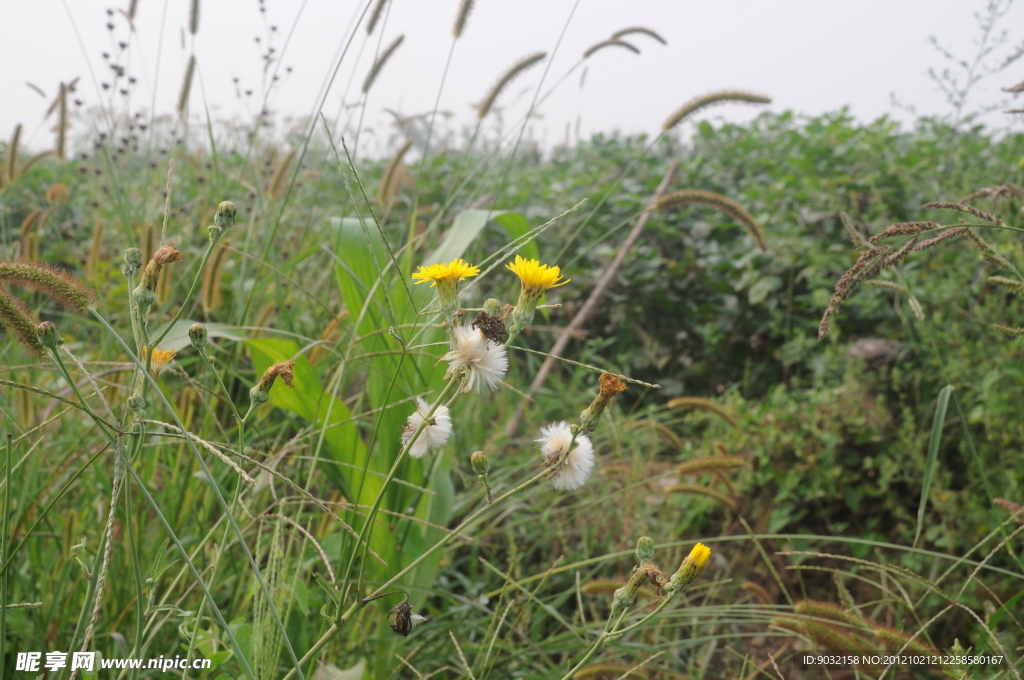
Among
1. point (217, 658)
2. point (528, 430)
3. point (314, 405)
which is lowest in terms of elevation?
point (528, 430)

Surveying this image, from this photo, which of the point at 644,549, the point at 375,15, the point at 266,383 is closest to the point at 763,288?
the point at 375,15

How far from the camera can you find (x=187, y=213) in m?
2.78

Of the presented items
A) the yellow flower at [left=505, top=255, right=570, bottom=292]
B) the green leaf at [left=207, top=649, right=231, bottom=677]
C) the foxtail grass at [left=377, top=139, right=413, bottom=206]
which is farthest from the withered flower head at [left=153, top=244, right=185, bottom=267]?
the foxtail grass at [left=377, top=139, right=413, bottom=206]

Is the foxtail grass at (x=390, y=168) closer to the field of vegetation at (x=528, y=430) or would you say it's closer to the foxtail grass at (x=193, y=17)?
the field of vegetation at (x=528, y=430)

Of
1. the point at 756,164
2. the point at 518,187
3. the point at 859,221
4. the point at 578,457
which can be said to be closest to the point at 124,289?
the point at 578,457

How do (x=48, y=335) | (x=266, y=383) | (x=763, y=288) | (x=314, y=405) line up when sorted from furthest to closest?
Result: (x=763, y=288)
(x=314, y=405)
(x=266, y=383)
(x=48, y=335)

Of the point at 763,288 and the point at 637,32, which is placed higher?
the point at 637,32

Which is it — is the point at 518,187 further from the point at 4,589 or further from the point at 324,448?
the point at 4,589

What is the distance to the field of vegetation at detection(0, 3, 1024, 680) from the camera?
707mm

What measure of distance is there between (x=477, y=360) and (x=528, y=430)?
186 cm

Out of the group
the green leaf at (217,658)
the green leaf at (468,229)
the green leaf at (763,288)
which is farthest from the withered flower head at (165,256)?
the green leaf at (763,288)

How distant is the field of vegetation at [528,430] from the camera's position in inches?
27.8

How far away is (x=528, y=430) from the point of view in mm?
2439

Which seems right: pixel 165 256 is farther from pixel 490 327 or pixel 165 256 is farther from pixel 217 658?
pixel 217 658
